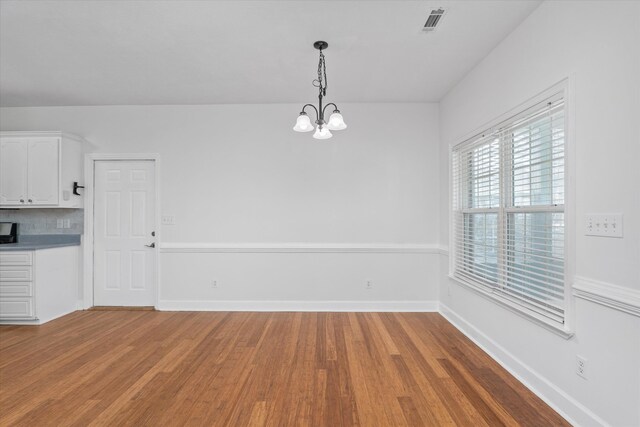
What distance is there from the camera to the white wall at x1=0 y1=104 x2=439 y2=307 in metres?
4.23

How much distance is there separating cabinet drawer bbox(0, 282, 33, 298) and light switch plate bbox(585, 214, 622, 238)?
530 cm

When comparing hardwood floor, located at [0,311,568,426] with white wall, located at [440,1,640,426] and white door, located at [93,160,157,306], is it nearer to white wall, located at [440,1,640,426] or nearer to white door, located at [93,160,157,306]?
white wall, located at [440,1,640,426]

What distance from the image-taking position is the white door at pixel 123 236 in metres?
4.36

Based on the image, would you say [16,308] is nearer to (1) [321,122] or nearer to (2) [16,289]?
(2) [16,289]

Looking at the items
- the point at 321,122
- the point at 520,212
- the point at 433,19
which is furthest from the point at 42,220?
the point at 520,212

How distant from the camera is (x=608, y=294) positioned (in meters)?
1.71

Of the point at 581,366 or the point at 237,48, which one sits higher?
the point at 237,48

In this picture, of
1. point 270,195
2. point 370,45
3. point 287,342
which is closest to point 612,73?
point 370,45

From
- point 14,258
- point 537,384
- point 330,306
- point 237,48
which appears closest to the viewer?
point 537,384

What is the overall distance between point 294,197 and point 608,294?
3.23 meters

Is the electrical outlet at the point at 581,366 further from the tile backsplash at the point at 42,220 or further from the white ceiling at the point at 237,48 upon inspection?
the tile backsplash at the point at 42,220

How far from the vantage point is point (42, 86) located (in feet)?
12.1

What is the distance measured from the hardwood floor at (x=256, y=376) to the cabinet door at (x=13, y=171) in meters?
1.57

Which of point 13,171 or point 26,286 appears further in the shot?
point 13,171
